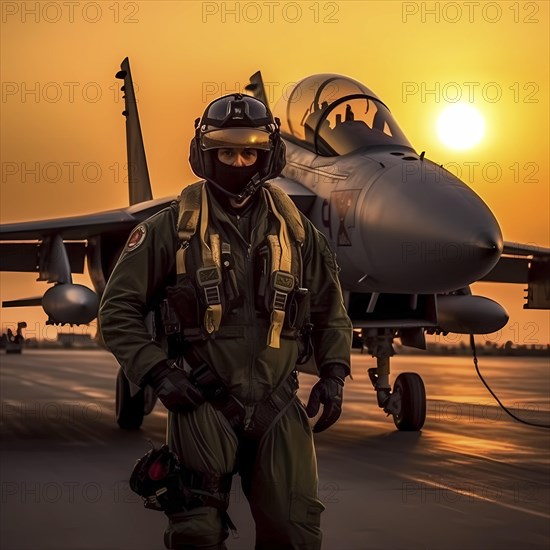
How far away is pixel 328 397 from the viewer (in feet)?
16.1

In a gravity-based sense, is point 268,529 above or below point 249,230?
below

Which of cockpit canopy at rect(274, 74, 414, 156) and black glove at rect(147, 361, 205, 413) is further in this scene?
cockpit canopy at rect(274, 74, 414, 156)

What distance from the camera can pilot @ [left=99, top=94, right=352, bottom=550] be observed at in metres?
4.68

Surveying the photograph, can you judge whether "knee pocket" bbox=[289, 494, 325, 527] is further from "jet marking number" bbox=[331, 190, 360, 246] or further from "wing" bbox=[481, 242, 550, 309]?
"wing" bbox=[481, 242, 550, 309]

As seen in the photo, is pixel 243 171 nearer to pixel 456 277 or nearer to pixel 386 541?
pixel 386 541

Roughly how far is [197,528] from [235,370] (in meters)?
0.61

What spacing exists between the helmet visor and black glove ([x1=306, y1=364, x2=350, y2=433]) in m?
0.93

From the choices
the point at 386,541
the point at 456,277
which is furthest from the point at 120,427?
the point at 386,541

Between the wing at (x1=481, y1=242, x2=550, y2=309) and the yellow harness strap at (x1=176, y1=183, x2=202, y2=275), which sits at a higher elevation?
the yellow harness strap at (x1=176, y1=183, x2=202, y2=275)

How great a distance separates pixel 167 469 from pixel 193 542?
0.95ft

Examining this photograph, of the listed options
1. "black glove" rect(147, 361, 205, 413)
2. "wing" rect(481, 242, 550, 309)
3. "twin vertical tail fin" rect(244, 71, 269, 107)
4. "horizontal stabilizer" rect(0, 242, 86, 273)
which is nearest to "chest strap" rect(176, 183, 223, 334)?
"black glove" rect(147, 361, 205, 413)

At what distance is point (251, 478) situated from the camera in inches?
187

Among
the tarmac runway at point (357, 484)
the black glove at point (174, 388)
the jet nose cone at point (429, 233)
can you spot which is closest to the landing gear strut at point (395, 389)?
the tarmac runway at point (357, 484)

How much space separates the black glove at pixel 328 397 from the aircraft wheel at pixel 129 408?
924cm
